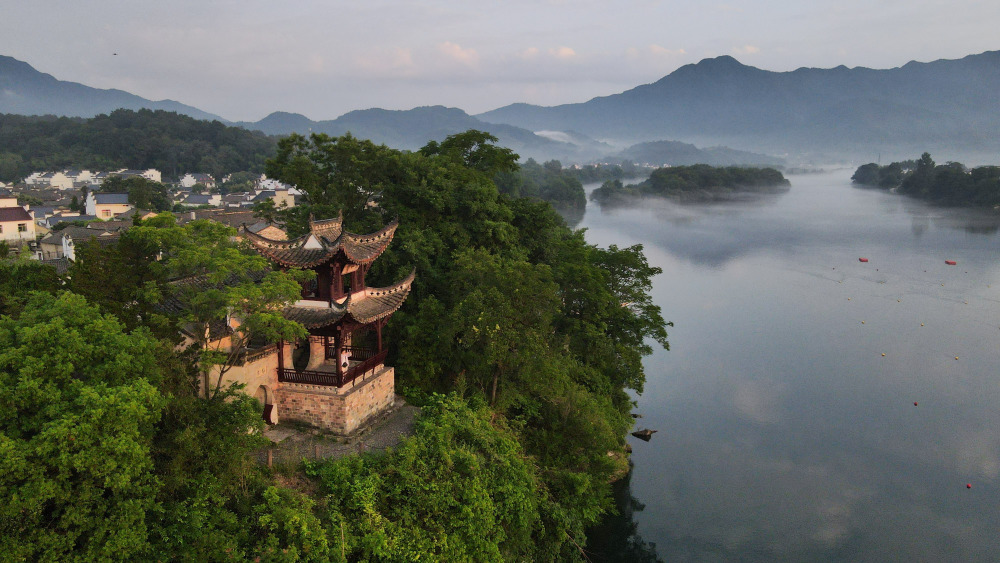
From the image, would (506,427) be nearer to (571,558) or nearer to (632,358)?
(571,558)

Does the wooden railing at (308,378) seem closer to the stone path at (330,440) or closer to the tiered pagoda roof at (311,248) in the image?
the stone path at (330,440)

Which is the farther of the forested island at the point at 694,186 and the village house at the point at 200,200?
the forested island at the point at 694,186

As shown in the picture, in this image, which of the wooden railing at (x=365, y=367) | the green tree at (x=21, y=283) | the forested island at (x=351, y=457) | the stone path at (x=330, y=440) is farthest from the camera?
the wooden railing at (x=365, y=367)

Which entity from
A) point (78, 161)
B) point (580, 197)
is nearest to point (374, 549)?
point (580, 197)

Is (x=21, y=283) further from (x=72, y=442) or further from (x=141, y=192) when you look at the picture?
(x=141, y=192)

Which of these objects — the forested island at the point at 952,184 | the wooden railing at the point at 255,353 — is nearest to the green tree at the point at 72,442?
the wooden railing at the point at 255,353
